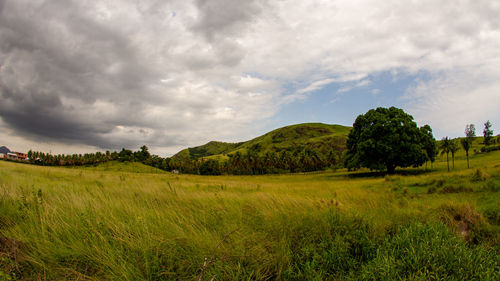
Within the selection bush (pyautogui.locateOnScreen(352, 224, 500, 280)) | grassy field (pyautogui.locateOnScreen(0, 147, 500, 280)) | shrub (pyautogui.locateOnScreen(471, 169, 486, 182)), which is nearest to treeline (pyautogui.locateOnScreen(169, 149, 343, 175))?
shrub (pyautogui.locateOnScreen(471, 169, 486, 182))

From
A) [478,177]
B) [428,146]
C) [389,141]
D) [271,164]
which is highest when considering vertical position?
[389,141]

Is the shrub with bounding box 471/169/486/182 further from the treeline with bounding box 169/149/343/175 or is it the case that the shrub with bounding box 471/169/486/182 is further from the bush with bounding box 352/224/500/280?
the treeline with bounding box 169/149/343/175

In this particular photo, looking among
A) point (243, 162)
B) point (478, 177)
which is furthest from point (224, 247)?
point (243, 162)

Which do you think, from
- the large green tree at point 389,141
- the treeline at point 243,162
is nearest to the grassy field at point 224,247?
the large green tree at point 389,141

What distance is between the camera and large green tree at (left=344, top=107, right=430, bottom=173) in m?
35.2

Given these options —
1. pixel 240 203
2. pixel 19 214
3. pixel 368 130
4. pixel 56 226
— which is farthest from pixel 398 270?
pixel 368 130

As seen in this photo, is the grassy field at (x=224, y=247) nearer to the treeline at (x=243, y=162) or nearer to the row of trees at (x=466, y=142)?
the row of trees at (x=466, y=142)

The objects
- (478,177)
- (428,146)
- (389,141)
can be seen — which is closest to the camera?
(478,177)

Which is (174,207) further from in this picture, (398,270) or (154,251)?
(398,270)

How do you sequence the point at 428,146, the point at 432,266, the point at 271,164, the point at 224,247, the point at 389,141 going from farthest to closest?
the point at 271,164
the point at 428,146
the point at 389,141
the point at 224,247
the point at 432,266

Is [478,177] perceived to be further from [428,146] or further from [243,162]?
[243,162]

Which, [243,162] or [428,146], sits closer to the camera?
[428,146]

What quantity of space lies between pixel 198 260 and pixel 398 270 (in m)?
2.35

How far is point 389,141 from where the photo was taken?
1396 inches
